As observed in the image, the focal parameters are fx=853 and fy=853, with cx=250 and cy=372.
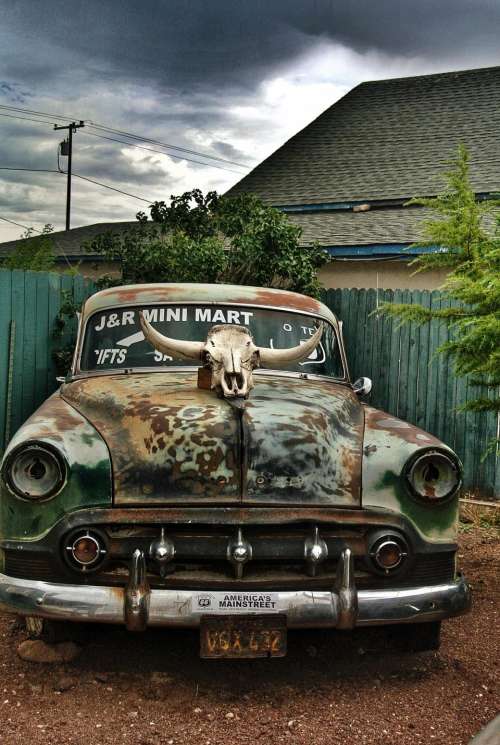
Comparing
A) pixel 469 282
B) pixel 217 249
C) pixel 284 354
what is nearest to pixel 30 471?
pixel 284 354

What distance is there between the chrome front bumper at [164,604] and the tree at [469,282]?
183 centimetres

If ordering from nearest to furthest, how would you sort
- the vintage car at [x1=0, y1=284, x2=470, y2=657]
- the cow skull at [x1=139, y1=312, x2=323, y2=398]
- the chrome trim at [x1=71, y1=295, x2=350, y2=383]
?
the vintage car at [x1=0, y1=284, x2=470, y2=657] < the cow skull at [x1=139, y1=312, x2=323, y2=398] < the chrome trim at [x1=71, y1=295, x2=350, y2=383]

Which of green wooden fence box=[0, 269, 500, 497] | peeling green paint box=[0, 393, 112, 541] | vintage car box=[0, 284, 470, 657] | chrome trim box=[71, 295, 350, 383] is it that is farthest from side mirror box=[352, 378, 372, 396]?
green wooden fence box=[0, 269, 500, 497]

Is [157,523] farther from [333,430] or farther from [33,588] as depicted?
[333,430]

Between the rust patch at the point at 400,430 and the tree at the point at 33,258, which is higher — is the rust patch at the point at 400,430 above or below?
below

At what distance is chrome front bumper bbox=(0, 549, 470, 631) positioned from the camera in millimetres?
3447

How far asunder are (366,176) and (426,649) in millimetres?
12267

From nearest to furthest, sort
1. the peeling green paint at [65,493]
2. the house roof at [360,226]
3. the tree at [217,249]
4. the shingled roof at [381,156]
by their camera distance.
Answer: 1. the peeling green paint at [65,493]
2. the tree at [217,249]
3. the house roof at [360,226]
4. the shingled roof at [381,156]

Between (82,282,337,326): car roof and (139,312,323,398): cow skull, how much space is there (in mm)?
682

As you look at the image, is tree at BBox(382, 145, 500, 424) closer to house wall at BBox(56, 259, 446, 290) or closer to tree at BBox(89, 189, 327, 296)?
tree at BBox(89, 189, 327, 296)

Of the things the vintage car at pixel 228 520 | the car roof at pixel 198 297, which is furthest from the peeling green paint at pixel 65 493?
the car roof at pixel 198 297

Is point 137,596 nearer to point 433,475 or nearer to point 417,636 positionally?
point 433,475

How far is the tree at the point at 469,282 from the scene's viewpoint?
16.2 ft

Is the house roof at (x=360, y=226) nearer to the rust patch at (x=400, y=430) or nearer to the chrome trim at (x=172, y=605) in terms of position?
the rust patch at (x=400, y=430)
